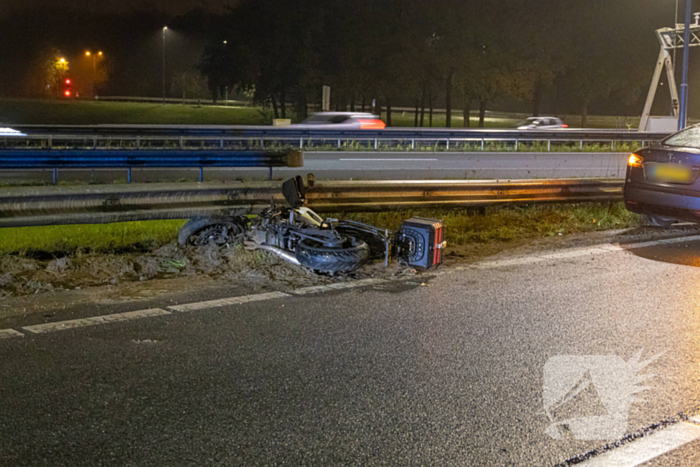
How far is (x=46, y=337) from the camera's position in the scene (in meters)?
4.95

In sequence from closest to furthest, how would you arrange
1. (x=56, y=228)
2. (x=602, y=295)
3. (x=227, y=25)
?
(x=602, y=295) < (x=56, y=228) < (x=227, y=25)

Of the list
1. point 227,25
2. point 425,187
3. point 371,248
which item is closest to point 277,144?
point 425,187

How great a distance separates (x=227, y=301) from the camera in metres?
6.01

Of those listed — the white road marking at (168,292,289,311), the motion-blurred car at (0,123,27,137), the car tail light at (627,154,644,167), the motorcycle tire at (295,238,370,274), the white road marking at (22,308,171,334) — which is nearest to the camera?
the white road marking at (22,308,171,334)

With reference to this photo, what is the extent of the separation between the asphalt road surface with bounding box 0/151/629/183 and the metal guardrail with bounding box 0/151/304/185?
257 inches

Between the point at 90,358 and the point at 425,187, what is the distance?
19.2 ft

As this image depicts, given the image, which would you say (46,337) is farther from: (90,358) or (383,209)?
(383,209)

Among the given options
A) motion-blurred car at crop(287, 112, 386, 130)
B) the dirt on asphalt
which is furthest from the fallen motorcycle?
motion-blurred car at crop(287, 112, 386, 130)

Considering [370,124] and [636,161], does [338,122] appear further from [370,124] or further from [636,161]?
[636,161]

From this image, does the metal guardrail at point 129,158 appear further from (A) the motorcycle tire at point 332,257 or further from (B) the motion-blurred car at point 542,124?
(B) the motion-blurred car at point 542,124

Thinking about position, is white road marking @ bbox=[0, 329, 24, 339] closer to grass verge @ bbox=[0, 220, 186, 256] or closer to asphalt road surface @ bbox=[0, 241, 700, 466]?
asphalt road surface @ bbox=[0, 241, 700, 466]

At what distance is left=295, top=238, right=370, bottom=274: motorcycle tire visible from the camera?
21.9ft

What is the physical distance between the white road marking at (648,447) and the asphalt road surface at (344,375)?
73 millimetres

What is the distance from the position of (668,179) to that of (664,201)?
0.93ft
